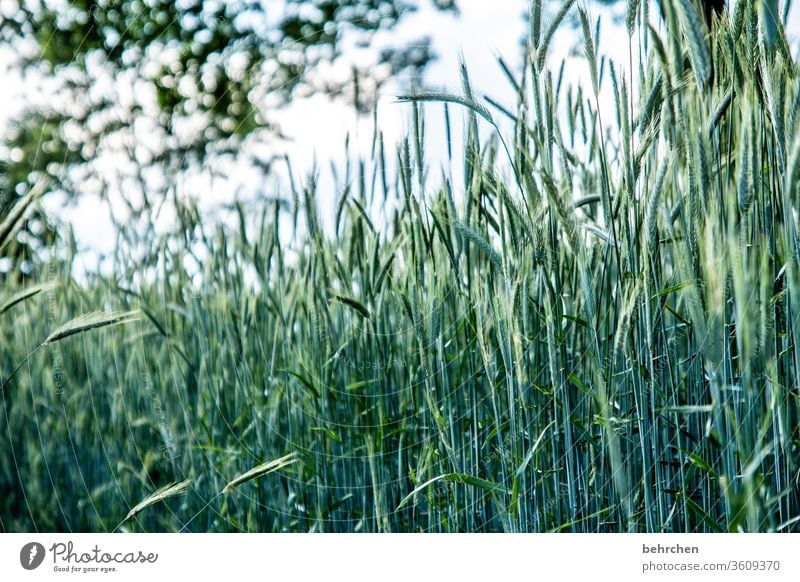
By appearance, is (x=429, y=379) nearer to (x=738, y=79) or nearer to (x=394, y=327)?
(x=394, y=327)

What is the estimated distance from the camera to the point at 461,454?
79 centimetres

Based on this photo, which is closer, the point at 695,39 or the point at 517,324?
the point at 695,39

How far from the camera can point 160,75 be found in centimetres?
95

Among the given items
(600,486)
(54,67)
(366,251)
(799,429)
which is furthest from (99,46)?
(799,429)

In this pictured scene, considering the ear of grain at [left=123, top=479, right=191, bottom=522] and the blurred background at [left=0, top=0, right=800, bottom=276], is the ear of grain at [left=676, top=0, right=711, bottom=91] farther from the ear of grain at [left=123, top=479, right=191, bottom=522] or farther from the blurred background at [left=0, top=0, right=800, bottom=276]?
the ear of grain at [left=123, top=479, right=191, bottom=522]

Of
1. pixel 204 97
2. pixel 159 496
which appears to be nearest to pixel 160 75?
pixel 204 97

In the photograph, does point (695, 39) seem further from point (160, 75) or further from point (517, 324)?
point (160, 75)
